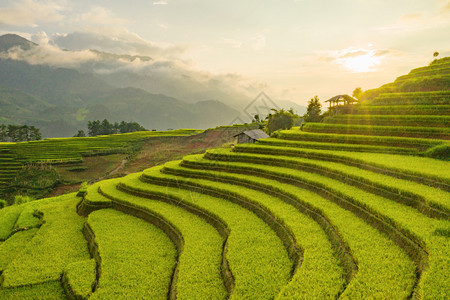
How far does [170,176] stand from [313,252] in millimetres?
12886

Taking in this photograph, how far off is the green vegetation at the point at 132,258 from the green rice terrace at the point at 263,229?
49 mm

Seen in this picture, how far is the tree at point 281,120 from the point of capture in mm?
39219

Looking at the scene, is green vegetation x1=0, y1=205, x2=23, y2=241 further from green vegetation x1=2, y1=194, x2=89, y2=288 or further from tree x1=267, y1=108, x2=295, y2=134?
tree x1=267, y1=108, x2=295, y2=134

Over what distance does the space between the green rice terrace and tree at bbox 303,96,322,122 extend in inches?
376

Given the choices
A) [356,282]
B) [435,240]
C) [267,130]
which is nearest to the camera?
[356,282]

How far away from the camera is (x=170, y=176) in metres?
18.0

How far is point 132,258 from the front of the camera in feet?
30.9

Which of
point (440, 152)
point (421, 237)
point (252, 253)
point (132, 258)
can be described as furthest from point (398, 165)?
point (132, 258)

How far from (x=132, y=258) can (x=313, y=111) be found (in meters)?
27.1

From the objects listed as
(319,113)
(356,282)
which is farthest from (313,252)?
(319,113)

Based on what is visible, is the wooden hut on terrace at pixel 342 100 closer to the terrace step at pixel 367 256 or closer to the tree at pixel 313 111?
the tree at pixel 313 111

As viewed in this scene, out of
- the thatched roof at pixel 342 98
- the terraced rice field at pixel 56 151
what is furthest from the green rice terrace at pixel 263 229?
the terraced rice field at pixel 56 151

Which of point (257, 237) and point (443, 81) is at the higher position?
point (443, 81)

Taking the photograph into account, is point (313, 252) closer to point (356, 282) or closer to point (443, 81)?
point (356, 282)
